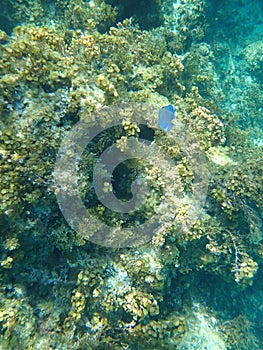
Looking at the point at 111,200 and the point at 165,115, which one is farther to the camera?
the point at 111,200

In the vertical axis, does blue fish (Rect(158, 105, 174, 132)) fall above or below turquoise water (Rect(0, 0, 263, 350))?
above

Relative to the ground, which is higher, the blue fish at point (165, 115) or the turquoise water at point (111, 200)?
the blue fish at point (165, 115)

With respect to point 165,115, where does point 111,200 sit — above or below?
below

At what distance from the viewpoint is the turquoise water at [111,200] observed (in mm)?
4004

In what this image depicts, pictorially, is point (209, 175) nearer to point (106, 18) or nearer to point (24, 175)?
point (24, 175)

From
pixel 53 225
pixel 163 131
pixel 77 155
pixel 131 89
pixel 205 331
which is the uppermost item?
pixel 131 89

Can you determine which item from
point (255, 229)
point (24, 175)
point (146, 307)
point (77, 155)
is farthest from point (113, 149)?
point (255, 229)

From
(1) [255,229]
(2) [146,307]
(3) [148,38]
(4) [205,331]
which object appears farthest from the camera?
(3) [148,38]

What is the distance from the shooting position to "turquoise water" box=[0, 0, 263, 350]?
4.00 meters

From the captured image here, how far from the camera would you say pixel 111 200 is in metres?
4.52

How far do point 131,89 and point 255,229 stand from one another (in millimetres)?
4009

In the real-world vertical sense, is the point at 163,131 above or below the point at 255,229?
above

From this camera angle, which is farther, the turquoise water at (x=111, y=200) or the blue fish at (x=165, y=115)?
the turquoise water at (x=111, y=200)

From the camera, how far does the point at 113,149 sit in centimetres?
454
